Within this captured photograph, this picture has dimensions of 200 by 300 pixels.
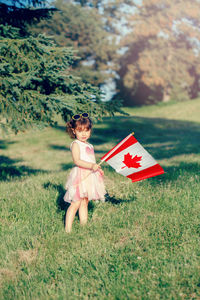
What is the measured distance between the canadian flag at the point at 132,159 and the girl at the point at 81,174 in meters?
0.26

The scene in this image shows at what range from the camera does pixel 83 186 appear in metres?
4.55

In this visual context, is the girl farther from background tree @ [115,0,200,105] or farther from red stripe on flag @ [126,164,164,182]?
background tree @ [115,0,200,105]

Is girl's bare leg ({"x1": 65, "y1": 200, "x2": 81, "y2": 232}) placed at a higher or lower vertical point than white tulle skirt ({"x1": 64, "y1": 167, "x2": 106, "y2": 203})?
lower

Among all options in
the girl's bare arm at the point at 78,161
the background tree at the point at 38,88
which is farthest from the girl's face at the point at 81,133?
the background tree at the point at 38,88

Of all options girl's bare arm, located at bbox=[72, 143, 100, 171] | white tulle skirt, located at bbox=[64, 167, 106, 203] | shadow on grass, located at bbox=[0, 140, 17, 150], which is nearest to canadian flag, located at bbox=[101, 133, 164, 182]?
girl's bare arm, located at bbox=[72, 143, 100, 171]

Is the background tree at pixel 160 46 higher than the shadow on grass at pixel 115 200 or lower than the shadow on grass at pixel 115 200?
higher

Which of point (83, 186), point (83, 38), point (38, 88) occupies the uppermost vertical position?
point (83, 38)

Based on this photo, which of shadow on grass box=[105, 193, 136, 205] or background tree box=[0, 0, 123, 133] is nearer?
shadow on grass box=[105, 193, 136, 205]

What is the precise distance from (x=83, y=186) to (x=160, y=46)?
1856 inches

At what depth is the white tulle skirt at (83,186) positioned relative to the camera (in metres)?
4.54

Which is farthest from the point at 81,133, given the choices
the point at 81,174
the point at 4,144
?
the point at 4,144

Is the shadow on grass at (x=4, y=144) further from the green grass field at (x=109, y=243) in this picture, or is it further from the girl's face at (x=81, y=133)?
the girl's face at (x=81, y=133)

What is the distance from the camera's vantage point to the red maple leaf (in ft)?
14.8

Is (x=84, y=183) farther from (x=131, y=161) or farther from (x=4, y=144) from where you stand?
(x=4, y=144)
